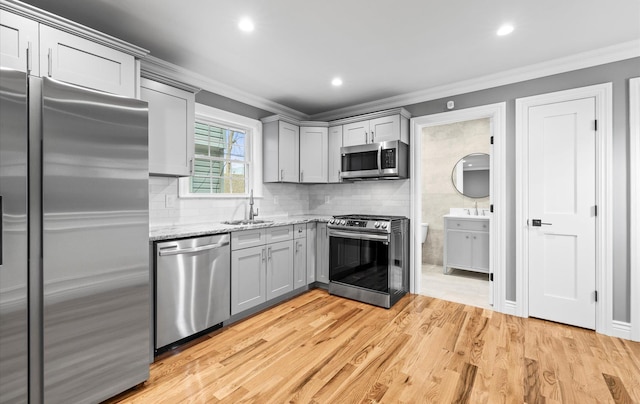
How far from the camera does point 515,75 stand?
3.05 metres

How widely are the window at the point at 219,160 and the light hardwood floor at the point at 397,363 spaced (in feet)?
5.24

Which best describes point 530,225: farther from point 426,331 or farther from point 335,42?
point 335,42

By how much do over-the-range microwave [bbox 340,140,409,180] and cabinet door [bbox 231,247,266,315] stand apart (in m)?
1.56

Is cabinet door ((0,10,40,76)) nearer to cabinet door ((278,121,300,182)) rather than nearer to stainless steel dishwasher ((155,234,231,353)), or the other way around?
stainless steel dishwasher ((155,234,231,353))

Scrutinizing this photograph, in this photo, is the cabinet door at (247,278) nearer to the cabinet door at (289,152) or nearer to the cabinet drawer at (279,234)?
the cabinet drawer at (279,234)

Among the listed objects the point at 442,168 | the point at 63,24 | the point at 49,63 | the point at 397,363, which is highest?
the point at 63,24

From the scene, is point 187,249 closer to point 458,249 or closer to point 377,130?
point 377,130

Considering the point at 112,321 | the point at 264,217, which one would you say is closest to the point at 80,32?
the point at 112,321

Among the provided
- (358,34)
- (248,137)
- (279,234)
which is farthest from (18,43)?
(279,234)

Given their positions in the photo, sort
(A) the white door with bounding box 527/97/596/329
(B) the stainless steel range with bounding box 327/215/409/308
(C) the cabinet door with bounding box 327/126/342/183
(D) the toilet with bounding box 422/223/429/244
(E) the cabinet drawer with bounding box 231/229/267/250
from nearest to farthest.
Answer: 1. (A) the white door with bounding box 527/97/596/329
2. (E) the cabinet drawer with bounding box 231/229/267/250
3. (B) the stainless steel range with bounding box 327/215/409/308
4. (C) the cabinet door with bounding box 327/126/342/183
5. (D) the toilet with bounding box 422/223/429/244

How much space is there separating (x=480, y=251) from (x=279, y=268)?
9.95ft

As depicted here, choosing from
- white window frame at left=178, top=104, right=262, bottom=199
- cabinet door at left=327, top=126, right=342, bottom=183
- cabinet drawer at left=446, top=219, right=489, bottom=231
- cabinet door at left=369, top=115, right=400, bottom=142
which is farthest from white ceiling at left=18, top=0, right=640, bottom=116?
cabinet drawer at left=446, top=219, right=489, bottom=231

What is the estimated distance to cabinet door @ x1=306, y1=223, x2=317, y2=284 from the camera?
3832mm

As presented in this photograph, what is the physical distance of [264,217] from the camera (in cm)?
400
